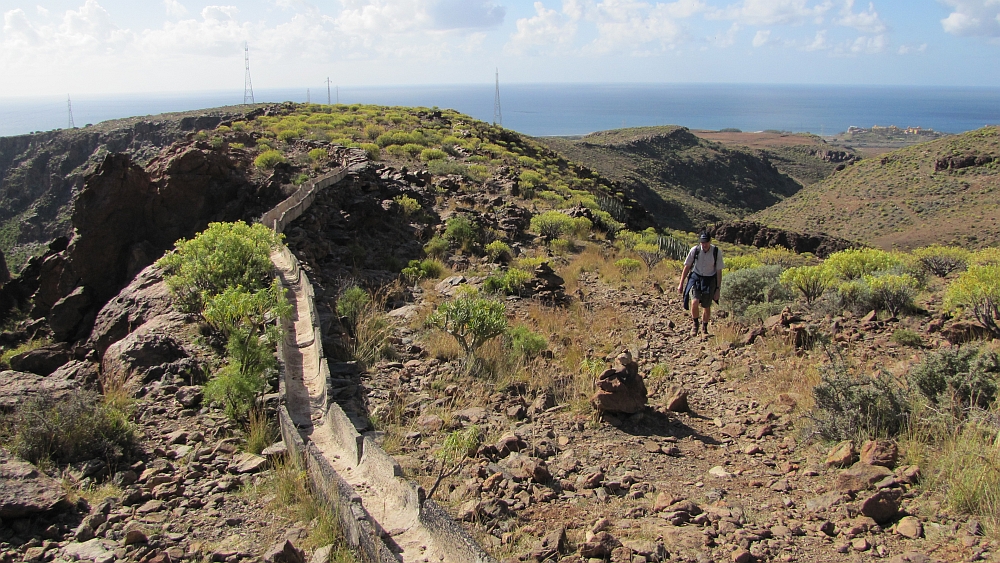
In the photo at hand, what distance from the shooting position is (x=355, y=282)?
1085 cm

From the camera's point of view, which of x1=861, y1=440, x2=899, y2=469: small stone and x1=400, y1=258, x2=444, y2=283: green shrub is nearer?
x1=861, y1=440, x2=899, y2=469: small stone

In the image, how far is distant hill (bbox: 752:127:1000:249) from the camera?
36344mm

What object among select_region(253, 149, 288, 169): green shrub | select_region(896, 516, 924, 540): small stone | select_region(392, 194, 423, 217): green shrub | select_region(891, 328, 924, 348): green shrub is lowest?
select_region(896, 516, 924, 540): small stone

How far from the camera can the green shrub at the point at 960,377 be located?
4.70 meters

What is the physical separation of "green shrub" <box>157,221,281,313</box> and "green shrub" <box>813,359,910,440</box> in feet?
22.1

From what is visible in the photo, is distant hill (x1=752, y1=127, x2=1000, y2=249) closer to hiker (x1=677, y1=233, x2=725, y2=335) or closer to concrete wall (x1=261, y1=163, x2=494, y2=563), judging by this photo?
hiker (x1=677, y1=233, x2=725, y2=335)

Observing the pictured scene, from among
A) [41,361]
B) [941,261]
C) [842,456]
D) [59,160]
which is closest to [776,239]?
[941,261]

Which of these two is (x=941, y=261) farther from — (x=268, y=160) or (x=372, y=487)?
(x=268, y=160)

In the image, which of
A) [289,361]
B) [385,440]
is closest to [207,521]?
[385,440]

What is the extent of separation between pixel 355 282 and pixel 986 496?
9.37 metres

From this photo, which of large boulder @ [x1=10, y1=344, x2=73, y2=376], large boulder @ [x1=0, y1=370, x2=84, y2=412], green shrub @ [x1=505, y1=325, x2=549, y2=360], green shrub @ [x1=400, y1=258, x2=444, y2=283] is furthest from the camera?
green shrub @ [x1=400, y1=258, x2=444, y2=283]

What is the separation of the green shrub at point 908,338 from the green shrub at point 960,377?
4.19ft

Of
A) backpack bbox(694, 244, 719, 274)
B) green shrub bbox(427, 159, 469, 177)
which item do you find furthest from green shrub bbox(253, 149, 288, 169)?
backpack bbox(694, 244, 719, 274)

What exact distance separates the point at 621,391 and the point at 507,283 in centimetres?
496
